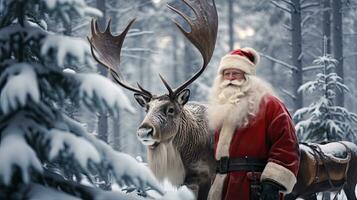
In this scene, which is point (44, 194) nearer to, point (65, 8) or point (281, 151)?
point (65, 8)

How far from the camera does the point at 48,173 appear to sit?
10.7ft

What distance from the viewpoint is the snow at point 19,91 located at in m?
2.79

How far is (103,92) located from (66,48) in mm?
290

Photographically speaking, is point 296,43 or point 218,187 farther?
point 296,43

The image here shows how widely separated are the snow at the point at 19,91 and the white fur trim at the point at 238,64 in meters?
3.09

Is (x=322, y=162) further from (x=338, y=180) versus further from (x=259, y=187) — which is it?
(x=259, y=187)

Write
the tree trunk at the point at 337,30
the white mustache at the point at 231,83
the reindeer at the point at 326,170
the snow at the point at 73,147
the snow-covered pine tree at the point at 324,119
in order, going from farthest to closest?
1. the tree trunk at the point at 337,30
2. the snow-covered pine tree at the point at 324,119
3. the reindeer at the point at 326,170
4. the white mustache at the point at 231,83
5. the snow at the point at 73,147

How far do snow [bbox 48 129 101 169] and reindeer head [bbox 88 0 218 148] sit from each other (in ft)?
11.2

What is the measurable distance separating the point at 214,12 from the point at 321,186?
100 inches

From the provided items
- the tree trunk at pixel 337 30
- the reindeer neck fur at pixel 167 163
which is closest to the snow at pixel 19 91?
the reindeer neck fur at pixel 167 163

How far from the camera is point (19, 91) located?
9.16 feet

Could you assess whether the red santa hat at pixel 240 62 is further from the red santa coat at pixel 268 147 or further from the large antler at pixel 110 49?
the large antler at pixel 110 49

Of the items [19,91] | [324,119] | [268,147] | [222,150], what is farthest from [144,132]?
[324,119]

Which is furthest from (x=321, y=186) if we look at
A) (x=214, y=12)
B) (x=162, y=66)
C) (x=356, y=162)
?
(x=162, y=66)
